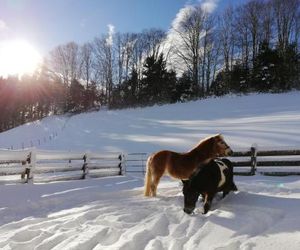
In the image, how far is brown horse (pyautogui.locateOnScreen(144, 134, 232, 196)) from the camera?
8.77 metres

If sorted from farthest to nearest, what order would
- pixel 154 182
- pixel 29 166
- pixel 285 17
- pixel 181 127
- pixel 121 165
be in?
pixel 285 17 → pixel 181 127 → pixel 121 165 → pixel 29 166 → pixel 154 182

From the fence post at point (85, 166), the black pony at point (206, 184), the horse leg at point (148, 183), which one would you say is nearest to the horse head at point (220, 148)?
the black pony at point (206, 184)

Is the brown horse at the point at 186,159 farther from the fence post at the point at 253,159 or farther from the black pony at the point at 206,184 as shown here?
the fence post at the point at 253,159

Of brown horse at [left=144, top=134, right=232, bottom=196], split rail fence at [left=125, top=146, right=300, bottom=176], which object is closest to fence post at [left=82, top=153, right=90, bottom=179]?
→ split rail fence at [left=125, top=146, right=300, bottom=176]

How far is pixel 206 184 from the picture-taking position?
6.91 metres

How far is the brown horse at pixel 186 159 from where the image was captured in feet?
28.8

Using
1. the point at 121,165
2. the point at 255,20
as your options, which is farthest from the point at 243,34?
the point at 121,165

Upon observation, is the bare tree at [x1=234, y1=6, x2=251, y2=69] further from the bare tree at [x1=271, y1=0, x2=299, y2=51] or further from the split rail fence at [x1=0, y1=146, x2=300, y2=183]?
the split rail fence at [x1=0, y1=146, x2=300, y2=183]

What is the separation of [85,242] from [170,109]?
125 ft

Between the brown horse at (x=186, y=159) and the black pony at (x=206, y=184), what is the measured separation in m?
1.21

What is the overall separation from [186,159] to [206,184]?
1.90m

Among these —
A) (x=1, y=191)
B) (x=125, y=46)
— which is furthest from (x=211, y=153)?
(x=125, y=46)

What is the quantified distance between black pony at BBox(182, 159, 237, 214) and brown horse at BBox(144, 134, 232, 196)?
3.97ft

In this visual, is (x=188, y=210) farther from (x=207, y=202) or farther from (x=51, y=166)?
(x=51, y=166)
